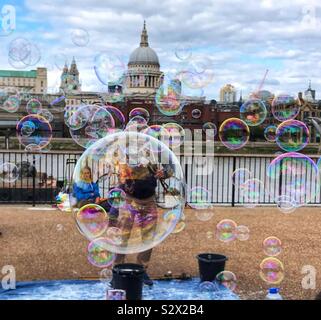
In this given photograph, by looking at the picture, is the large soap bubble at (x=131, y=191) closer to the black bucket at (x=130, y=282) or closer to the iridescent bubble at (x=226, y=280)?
the black bucket at (x=130, y=282)

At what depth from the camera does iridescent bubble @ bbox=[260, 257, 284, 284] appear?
5453 mm

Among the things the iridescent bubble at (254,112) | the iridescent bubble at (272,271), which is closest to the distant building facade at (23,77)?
the iridescent bubble at (254,112)

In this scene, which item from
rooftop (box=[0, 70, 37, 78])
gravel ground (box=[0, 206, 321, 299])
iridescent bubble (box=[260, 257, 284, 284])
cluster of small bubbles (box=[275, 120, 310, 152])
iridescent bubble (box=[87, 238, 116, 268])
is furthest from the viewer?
rooftop (box=[0, 70, 37, 78])

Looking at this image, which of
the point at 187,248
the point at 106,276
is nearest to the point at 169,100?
the point at 187,248

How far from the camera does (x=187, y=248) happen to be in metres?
6.88

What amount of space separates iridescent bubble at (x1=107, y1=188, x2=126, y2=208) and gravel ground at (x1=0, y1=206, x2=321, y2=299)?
97cm

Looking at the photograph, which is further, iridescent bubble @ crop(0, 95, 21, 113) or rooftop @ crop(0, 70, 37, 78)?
rooftop @ crop(0, 70, 37, 78)

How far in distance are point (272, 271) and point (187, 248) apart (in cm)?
153

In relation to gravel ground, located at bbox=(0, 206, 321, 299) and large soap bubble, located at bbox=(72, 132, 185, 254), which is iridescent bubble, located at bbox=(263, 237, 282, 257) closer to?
gravel ground, located at bbox=(0, 206, 321, 299)

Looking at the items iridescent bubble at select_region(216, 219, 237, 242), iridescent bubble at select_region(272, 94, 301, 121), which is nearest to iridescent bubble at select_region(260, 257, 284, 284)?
iridescent bubble at select_region(216, 219, 237, 242)

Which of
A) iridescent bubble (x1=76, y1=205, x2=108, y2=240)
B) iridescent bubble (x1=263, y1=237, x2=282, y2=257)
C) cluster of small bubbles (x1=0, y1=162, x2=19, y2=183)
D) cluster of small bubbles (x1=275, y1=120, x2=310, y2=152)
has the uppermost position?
cluster of small bubbles (x1=275, y1=120, x2=310, y2=152)

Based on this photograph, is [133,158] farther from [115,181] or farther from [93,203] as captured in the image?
[93,203]

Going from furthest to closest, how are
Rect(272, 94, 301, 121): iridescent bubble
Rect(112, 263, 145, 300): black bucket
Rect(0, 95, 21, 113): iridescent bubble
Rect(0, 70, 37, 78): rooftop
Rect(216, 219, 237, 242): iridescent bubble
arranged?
Rect(0, 70, 37, 78): rooftop → Rect(0, 95, 21, 113): iridescent bubble → Rect(272, 94, 301, 121): iridescent bubble → Rect(216, 219, 237, 242): iridescent bubble → Rect(112, 263, 145, 300): black bucket

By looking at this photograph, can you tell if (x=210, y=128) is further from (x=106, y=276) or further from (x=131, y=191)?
(x=131, y=191)
